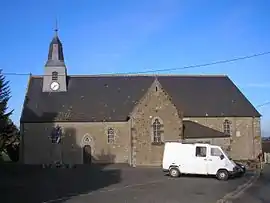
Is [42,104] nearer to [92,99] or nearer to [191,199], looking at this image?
[92,99]

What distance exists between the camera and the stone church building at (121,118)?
40.2 metres

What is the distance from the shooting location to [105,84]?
4975cm

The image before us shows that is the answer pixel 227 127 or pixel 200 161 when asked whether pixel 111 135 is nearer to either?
pixel 227 127

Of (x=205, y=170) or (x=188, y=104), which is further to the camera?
(x=188, y=104)

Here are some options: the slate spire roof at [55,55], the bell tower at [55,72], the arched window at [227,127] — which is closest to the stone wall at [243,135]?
the arched window at [227,127]

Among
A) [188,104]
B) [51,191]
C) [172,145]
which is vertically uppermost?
[188,104]

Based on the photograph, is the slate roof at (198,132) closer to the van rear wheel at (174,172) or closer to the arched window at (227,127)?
the arched window at (227,127)

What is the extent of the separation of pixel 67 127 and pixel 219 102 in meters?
17.8

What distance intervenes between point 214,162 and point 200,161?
908 mm

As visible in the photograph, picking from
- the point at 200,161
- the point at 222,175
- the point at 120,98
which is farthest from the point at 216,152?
the point at 120,98

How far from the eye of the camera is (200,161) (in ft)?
85.9

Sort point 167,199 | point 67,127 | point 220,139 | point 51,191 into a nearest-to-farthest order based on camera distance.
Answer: point 167,199
point 51,191
point 220,139
point 67,127

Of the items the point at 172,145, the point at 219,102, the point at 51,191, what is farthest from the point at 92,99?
the point at 51,191

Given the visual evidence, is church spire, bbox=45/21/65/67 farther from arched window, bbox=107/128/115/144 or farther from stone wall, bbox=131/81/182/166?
stone wall, bbox=131/81/182/166
